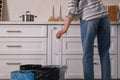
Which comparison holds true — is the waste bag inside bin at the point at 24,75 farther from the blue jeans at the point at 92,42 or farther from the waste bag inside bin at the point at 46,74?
the blue jeans at the point at 92,42

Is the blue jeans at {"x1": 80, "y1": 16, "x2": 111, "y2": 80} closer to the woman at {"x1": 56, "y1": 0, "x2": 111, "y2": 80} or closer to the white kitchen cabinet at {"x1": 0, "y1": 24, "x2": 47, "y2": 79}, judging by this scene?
the woman at {"x1": 56, "y1": 0, "x2": 111, "y2": 80}

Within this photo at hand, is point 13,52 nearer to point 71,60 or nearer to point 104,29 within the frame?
point 71,60

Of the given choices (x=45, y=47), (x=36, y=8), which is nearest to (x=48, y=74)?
(x=45, y=47)

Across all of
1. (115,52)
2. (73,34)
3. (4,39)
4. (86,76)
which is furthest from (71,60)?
(86,76)

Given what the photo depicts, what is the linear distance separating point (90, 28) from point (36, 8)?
1.93 meters

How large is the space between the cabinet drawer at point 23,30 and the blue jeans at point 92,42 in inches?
47.2

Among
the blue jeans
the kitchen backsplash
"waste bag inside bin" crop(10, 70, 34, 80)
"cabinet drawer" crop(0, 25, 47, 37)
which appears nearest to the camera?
"waste bag inside bin" crop(10, 70, 34, 80)

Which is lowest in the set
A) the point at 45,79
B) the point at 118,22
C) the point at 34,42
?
the point at 45,79

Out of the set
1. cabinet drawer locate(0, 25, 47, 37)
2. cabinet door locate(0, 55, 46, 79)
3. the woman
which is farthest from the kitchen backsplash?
the woman

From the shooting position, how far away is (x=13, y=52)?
3613 millimetres

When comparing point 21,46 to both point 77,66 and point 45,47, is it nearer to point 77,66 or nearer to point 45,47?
point 45,47

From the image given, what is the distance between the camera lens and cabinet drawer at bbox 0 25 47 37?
3.58 metres

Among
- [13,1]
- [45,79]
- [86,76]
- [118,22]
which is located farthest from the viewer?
[13,1]

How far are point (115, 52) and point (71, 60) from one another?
0.56m
